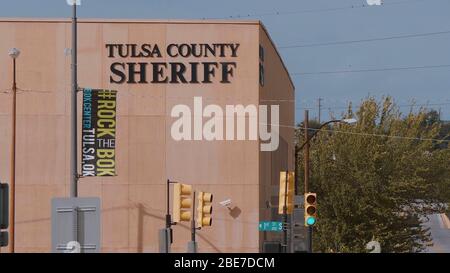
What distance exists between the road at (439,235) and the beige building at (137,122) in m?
43.4

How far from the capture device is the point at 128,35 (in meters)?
47.4

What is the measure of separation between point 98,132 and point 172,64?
11.2 metres

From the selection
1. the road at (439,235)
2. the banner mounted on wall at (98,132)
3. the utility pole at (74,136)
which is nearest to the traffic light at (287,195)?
the utility pole at (74,136)

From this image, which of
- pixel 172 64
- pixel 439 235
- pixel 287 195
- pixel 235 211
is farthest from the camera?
pixel 439 235

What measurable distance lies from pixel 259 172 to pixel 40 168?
11.5m

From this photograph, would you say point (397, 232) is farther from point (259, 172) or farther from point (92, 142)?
point (92, 142)

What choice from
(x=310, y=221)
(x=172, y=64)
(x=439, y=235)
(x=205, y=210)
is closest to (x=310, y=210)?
(x=310, y=221)

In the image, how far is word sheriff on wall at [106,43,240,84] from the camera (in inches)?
1859
